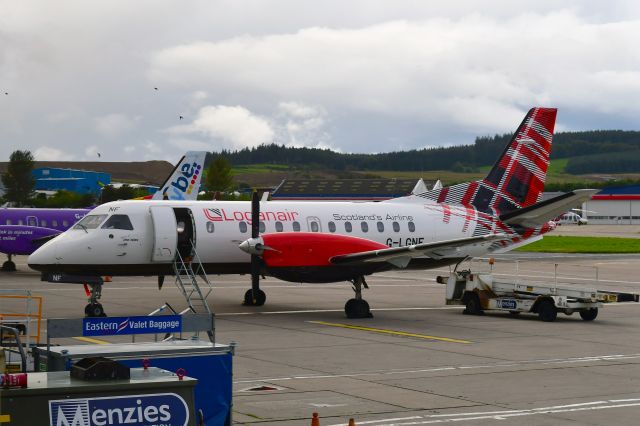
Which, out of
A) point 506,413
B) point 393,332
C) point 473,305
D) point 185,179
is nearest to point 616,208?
point 185,179

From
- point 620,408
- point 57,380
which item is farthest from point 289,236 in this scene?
point 57,380

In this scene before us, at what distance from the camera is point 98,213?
89.2 ft

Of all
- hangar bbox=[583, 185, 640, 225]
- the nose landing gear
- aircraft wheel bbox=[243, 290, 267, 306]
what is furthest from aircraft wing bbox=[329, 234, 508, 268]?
hangar bbox=[583, 185, 640, 225]

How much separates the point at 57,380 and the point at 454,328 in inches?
723

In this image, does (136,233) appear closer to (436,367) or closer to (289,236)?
(289,236)

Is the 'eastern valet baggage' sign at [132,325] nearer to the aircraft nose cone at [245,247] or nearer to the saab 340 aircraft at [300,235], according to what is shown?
the saab 340 aircraft at [300,235]

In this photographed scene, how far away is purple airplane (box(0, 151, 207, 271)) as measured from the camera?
42.7 m

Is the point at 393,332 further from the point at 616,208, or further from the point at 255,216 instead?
the point at 616,208

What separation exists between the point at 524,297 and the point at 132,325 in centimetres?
1931

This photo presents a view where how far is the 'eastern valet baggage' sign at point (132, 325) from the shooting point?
33.9ft

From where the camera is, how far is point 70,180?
156250mm

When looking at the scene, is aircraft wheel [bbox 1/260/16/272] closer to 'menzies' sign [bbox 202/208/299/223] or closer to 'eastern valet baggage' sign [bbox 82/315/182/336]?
'menzies' sign [bbox 202/208/299/223]

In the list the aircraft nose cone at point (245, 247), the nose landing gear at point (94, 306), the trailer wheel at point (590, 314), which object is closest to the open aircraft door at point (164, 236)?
the nose landing gear at point (94, 306)

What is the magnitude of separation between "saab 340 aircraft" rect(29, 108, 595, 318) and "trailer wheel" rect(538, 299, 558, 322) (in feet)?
7.87
